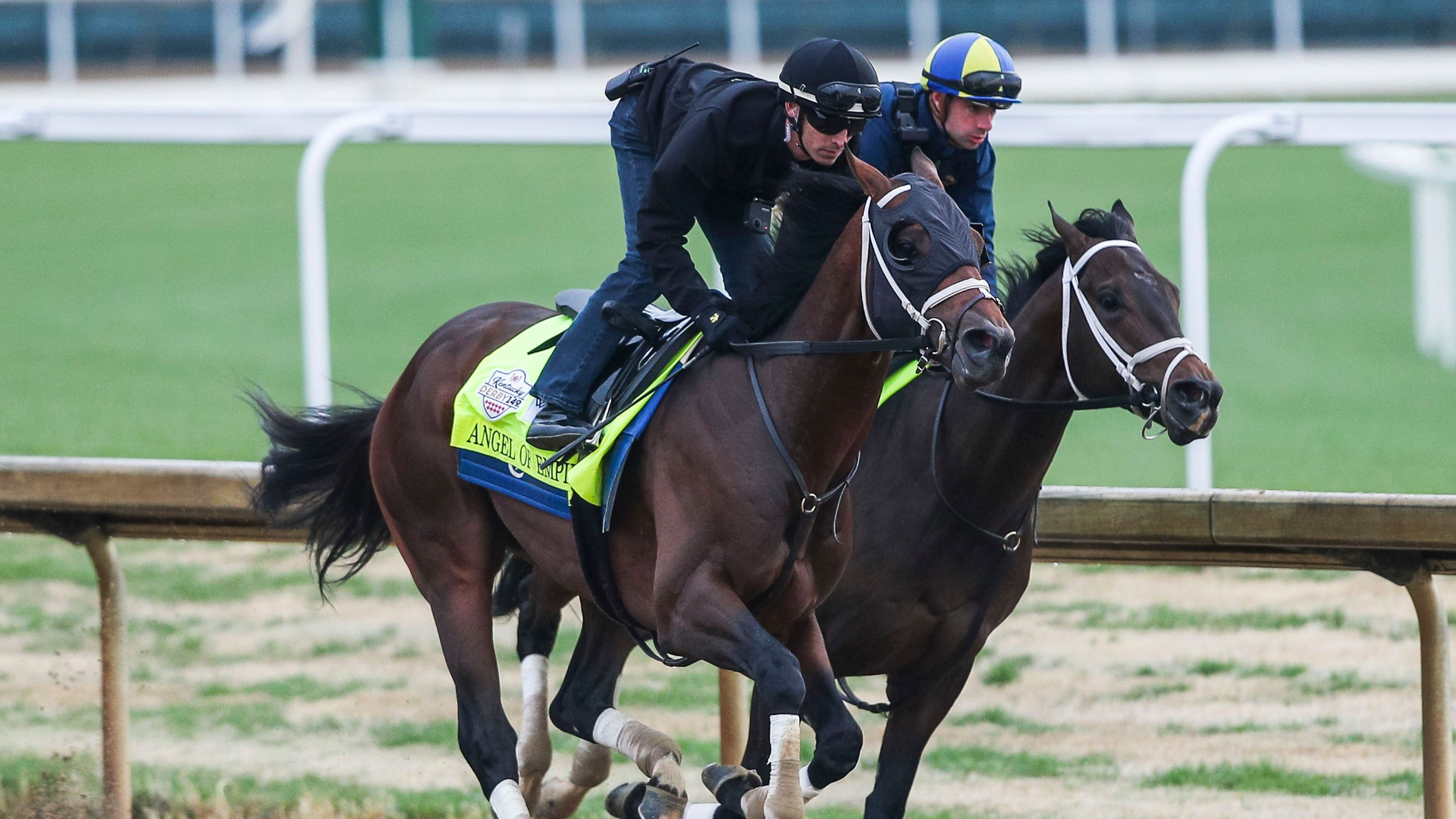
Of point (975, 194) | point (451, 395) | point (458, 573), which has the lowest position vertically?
point (458, 573)

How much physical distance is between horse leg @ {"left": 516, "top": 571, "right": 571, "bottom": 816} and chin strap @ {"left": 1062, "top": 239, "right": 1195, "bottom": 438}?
1.46 m

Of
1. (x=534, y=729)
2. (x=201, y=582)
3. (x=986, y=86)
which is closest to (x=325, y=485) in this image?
(x=534, y=729)

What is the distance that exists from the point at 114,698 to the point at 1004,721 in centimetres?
264

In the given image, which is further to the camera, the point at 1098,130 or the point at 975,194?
the point at 1098,130

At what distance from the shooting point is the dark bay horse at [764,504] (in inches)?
126

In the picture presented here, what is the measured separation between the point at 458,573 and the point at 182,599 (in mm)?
3803

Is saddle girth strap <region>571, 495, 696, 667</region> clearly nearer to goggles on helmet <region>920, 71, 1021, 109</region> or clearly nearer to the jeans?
the jeans

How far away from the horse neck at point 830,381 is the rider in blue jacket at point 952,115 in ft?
1.99

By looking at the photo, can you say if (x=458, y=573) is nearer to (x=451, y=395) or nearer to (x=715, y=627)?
(x=451, y=395)

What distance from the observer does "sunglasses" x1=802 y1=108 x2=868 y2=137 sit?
3.40 m

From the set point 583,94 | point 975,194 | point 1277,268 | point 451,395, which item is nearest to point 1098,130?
point 975,194

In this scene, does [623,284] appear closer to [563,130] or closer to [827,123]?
[827,123]

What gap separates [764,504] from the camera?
11.1 ft

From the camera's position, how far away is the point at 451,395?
4266mm
